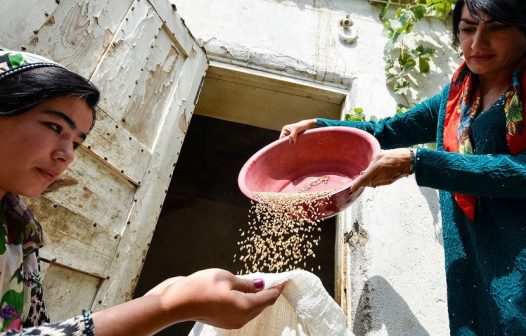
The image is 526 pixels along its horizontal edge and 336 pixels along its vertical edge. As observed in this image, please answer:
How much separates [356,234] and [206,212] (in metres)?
2.67

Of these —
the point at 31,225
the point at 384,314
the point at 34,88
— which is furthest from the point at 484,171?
the point at 31,225

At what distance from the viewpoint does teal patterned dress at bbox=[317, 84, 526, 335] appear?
973 mm

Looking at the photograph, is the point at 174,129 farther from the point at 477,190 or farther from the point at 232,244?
the point at 232,244

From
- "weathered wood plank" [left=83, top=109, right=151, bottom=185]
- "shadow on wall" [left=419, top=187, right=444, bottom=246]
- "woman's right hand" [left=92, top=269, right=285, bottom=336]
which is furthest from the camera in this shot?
"shadow on wall" [left=419, top=187, right=444, bottom=246]

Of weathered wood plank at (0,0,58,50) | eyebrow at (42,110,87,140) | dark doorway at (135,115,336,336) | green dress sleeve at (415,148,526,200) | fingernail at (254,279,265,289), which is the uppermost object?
dark doorway at (135,115,336,336)

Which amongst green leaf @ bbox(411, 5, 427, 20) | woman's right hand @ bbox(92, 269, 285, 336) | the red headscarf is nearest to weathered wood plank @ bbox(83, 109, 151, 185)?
woman's right hand @ bbox(92, 269, 285, 336)

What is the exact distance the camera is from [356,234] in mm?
1899

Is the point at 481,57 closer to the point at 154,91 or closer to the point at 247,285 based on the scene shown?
the point at 247,285

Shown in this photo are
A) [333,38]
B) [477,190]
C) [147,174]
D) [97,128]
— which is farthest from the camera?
[333,38]

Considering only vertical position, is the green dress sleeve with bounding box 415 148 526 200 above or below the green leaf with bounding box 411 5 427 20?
below

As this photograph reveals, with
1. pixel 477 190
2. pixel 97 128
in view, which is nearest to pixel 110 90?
pixel 97 128

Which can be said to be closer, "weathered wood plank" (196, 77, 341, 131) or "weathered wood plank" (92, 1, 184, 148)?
"weathered wood plank" (92, 1, 184, 148)

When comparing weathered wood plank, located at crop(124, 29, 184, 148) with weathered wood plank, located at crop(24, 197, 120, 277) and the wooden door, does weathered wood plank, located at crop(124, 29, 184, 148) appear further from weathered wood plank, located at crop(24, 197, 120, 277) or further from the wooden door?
weathered wood plank, located at crop(24, 197, 120, 277)

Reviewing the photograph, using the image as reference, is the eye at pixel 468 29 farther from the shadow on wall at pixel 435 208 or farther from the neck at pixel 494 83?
the shadow on wall at pixel 435 208
